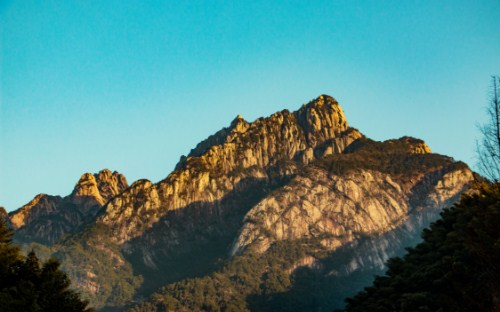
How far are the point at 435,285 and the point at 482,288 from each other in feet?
36.1

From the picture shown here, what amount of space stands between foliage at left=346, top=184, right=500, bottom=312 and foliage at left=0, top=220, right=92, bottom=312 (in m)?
35.9

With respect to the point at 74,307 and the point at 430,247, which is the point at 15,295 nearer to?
the point at 74,307

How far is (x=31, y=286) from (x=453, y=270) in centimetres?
4372

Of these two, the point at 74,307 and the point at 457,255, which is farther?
the point at 457,255

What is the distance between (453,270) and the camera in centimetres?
6912

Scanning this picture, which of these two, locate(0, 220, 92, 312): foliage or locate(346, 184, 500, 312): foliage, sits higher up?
locate(0, 220, 92, 312): foliage

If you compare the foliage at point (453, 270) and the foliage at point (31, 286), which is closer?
the foliage at point (31, 286)

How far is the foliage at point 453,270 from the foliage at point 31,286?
3589cm

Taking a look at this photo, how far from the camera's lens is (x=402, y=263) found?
91.6 metres

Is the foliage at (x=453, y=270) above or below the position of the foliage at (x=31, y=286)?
below

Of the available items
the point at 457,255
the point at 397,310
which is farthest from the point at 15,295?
the point at 457,255

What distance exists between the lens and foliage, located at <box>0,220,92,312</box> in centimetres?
5975

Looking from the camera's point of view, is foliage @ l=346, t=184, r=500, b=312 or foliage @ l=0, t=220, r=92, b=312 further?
foliage @ l=346, t=184, r=500, b=312

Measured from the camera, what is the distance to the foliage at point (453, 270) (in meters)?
60.4
